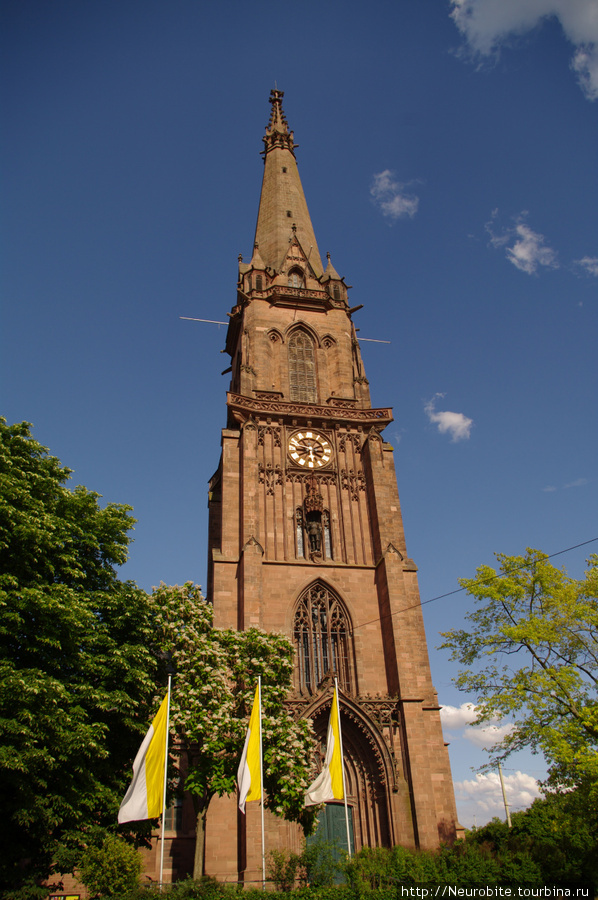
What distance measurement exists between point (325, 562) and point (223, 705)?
10882 mm

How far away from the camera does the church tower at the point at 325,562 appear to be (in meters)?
24.7

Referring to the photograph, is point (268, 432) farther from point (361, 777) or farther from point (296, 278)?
point (361, 777)

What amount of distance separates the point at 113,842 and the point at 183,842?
Answer: 8.64 meters

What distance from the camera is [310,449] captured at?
33.6m

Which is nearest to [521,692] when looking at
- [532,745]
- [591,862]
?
[532,745]

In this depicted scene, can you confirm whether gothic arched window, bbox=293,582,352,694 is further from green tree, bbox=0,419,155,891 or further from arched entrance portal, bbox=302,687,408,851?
green tree, bbox=0,419,155,891

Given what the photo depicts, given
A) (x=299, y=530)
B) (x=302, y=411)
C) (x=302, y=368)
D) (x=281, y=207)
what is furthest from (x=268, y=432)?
(x=281, y=207)

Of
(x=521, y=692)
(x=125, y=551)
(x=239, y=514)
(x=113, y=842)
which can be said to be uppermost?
(x=239, y=514)

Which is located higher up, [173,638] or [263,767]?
[173,638]

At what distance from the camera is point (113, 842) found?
16.7m

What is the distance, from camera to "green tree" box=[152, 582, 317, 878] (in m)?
19.5

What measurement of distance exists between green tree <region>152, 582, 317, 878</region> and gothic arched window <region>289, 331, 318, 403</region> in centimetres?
1609

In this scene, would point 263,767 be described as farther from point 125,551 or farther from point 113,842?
point 125,551

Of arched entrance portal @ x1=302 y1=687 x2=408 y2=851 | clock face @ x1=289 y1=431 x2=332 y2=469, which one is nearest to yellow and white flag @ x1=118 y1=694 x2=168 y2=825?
arched entrance portal @ x1=302 y1=687 x2=408 y2=851
